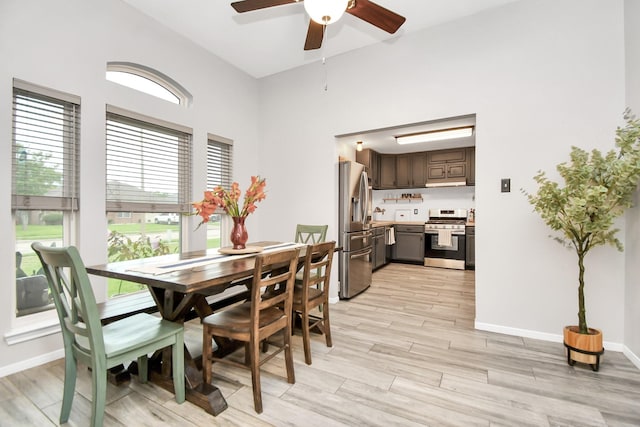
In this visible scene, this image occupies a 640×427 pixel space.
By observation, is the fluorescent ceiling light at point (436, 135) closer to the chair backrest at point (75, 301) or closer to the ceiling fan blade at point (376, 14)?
the ceiling fan blade at point (376, 14)

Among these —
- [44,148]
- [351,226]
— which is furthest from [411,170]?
[44,148]

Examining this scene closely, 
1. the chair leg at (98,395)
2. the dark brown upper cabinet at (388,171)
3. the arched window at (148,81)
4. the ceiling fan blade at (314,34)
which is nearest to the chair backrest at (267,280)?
the chair leg at (98,395)

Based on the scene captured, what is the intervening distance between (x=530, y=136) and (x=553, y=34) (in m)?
0.90

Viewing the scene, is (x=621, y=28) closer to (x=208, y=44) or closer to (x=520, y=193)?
(x=520, y=193)

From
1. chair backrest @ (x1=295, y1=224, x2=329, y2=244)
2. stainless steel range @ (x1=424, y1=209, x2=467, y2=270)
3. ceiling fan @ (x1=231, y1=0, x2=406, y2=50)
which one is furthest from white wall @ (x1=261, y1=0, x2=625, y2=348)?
stainless steel range @ (x1=424, y1=209, x2=467, y2=270)

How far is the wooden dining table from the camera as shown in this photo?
1551 mm

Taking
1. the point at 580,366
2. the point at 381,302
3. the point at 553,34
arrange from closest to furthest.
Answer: the point at 580,366
the point at 553,34
the point at 381,302

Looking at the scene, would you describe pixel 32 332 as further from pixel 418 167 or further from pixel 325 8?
pixel 418 167

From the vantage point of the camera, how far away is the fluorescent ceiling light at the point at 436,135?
4652mm

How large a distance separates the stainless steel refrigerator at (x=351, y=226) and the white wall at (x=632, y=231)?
252 cm

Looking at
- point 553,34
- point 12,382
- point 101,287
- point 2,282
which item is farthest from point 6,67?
point 553,34

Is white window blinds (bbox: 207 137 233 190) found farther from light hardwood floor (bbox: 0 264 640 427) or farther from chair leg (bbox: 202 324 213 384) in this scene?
chair leg (bbox: 202 324 213 384)

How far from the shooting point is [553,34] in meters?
2.58

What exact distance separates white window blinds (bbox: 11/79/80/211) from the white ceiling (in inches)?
49.5
